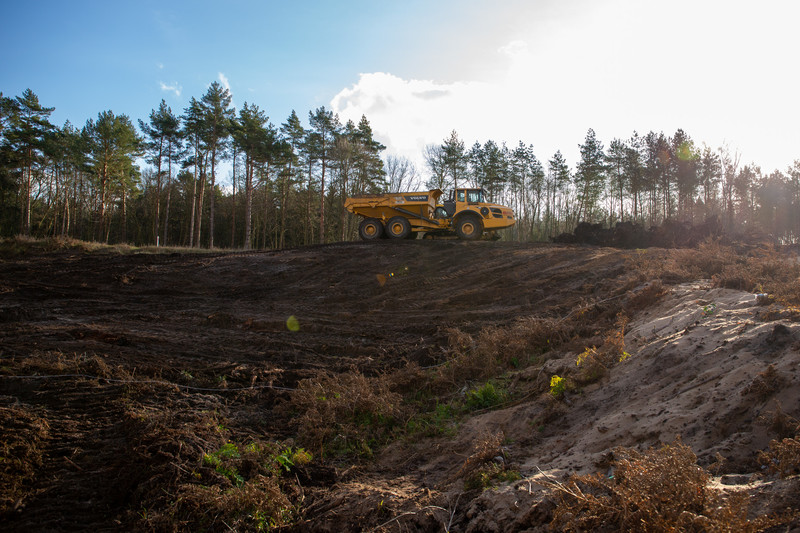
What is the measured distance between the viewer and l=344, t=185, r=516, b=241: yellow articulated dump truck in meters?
19.2

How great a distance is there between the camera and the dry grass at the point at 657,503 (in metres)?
2.15

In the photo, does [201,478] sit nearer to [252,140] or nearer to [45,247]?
[45,247]

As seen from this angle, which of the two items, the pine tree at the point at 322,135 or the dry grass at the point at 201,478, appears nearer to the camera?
the dry grass at the point at 201,478

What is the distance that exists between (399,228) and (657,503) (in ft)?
58.1

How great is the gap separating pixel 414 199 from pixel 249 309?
34.2ft

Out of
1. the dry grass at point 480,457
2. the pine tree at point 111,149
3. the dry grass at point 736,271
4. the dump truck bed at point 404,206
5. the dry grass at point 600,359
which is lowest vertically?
the dry grass at point 480,457

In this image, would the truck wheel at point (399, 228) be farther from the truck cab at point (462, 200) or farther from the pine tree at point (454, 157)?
the pine tree at point (454, 157)

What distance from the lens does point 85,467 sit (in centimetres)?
420

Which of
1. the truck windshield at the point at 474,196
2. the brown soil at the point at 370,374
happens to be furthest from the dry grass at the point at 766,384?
the truck windshield at the point at 474,196

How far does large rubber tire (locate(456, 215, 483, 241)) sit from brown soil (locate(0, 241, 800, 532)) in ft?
24.7

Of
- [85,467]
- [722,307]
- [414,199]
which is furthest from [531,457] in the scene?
[414,199]

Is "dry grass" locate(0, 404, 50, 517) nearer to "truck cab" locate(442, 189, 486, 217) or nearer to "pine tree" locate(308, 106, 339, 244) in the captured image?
"truck cab" locate(442, 189, 486, 217)

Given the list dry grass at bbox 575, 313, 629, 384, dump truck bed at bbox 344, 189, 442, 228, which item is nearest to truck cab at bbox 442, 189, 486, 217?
dump truck bed at bbox 344, 189, 442, 228

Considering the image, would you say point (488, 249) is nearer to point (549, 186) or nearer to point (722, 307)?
point (722, 307)
